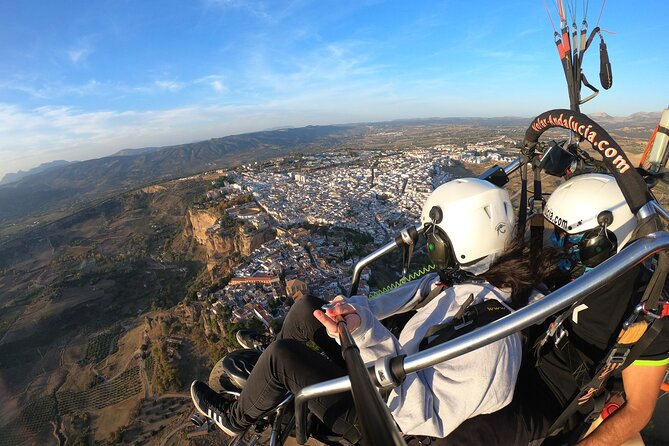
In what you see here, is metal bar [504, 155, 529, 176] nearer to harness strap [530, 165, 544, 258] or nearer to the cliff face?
harness strap [530, 165, 544, 258]

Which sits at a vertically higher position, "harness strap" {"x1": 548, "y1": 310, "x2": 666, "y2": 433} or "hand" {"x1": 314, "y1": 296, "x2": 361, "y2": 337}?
"hand" {"x1": 314, "y1": 296, "x2": 361, "y2": 337}

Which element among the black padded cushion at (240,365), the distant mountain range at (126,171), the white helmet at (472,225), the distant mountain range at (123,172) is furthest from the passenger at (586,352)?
the distant mountain range at (126,171)

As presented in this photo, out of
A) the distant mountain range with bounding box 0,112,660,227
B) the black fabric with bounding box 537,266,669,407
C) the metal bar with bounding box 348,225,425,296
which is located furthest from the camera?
the distant mountain range with bounding box 0,112,660,227

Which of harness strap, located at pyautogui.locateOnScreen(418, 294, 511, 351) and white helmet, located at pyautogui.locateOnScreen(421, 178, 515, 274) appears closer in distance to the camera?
harness strap, located at pyautogui.locateOnScreen(418, 294, 511, 351)

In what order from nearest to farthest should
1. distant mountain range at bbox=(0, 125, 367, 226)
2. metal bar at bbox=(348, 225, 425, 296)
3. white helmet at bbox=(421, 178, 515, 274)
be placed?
1. white helmet at bbox=(421, 178, 515, 274)
2. metal bar at bbox=(348, 225, 425, 296)
3. distant mountain range at bbox=(0, 125, 367, 226)

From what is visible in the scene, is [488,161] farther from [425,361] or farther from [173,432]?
[425,361]

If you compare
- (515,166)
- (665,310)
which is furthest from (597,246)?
(515,166)

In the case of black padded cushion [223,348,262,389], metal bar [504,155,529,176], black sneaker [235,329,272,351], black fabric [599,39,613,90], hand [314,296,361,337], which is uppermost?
black fabric [599,39,613,90]

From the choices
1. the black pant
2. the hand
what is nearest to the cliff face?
the black pant
